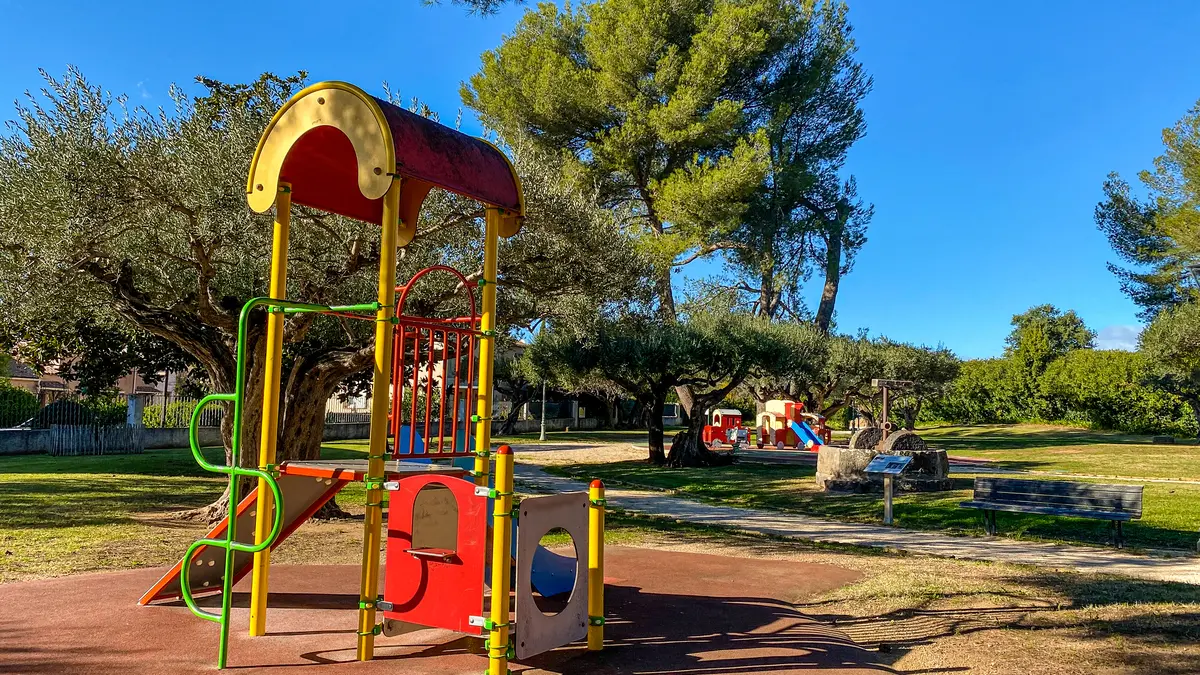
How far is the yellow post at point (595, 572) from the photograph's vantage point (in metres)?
5.15

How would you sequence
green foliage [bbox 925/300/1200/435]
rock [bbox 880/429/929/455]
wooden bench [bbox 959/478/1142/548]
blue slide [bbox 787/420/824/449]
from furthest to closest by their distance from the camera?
1. green foliage [bbox 925/300/1200/435]
2. blue slide [bbox 787/420/824/449]
3. rock [bbox 880/429/929/455]
4. wooden bench [bbox 959/478/1142/548]

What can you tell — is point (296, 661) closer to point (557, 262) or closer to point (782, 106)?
point (557, 262)

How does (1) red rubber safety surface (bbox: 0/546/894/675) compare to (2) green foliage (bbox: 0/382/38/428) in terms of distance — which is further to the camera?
(2) green foliage (bbox: 0/382/38/428)

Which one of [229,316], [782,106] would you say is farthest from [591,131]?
[229,316]

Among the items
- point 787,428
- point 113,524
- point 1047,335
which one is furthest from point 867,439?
point 1047,335

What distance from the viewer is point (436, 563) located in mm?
4746

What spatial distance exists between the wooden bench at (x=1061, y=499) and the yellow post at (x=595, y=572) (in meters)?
7.34

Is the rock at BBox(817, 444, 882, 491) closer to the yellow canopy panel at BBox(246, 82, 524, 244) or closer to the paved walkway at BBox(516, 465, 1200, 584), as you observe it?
the paved walkway at BBox(516, 465, 1200, 584)

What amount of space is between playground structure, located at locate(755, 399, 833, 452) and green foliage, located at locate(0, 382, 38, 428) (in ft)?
78.6

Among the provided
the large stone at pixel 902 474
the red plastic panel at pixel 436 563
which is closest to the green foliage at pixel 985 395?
the large stone at pixel 902 474

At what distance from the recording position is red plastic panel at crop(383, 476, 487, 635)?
460 cm

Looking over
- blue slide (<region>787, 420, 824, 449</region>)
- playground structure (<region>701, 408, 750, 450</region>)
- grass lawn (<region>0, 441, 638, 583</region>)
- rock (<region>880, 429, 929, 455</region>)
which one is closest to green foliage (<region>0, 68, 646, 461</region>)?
grass lawn (<region>0, 441, 638, 583</region>)

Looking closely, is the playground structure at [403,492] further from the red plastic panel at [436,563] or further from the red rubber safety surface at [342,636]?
the red rubber safety surface at [342,636]

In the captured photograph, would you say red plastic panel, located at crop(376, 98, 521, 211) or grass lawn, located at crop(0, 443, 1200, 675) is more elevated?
red plastic panel, located at crop(376, 98, 521, 211)
